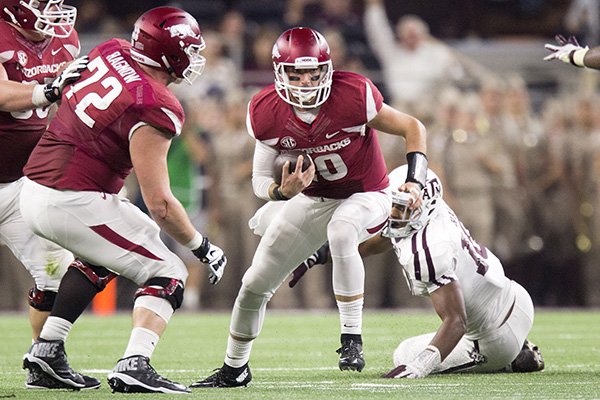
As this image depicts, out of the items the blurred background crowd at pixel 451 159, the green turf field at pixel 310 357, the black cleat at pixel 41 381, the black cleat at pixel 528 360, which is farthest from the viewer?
the blurred background crowd at pixel 451 159

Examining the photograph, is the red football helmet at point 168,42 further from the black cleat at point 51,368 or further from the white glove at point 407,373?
the white glove at point 407,373

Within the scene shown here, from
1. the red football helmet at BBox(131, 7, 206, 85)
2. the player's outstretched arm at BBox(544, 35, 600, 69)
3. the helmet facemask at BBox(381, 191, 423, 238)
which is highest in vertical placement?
the player's outstretched arm at BBox(544, 35, 600, 69)

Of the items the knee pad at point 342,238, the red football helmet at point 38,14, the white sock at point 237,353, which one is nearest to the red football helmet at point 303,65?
the knee pad at point 342,238

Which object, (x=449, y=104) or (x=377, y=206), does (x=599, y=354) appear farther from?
(x=449, y=104)

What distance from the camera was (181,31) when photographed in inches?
205

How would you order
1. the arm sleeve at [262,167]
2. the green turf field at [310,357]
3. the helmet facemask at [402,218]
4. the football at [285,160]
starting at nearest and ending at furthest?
the green turf field at [310,357]
the football at [285,160]
the helmet facemask at [402,218]
the arm sleeve at [262,167]

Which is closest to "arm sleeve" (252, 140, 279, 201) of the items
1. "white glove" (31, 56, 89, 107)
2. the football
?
the football

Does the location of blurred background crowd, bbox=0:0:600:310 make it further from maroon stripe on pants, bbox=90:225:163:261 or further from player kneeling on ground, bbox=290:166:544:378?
maroon stripe on pants, bbox=90:225:163:261

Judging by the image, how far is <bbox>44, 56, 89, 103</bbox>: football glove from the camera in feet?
17.3

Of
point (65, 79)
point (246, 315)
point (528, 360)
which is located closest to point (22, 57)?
point (65, 79)

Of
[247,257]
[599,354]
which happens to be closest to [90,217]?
[599,354]

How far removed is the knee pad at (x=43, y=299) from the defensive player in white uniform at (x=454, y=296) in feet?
5.46

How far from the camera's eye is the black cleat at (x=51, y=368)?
17.6 ft

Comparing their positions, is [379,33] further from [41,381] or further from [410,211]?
[41,381]
